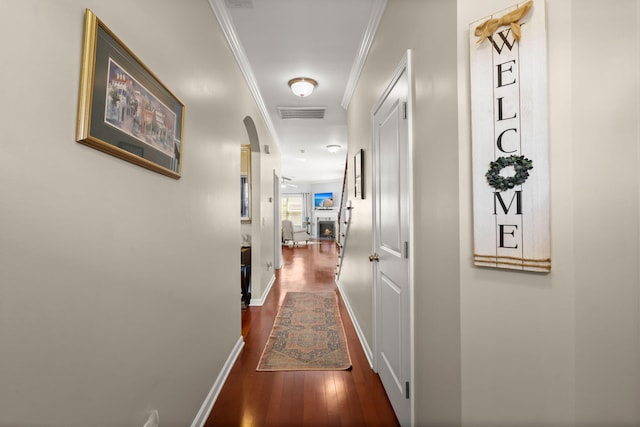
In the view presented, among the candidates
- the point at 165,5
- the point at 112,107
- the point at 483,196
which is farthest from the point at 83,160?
the point at 483,196

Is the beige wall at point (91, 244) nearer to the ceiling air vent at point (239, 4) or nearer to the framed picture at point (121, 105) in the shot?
the framed picture at point (121, 105)

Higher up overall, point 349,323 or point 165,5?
point 165,5

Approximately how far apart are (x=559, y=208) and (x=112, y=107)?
4.63 feet

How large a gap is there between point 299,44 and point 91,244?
2293 millimetres

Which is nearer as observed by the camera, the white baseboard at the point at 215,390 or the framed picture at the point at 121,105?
the framed picture at the point at 121,105

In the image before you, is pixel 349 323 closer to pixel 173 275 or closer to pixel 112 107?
pixel 173 275

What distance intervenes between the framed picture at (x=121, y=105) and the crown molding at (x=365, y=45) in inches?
61.3

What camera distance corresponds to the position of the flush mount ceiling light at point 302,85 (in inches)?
123

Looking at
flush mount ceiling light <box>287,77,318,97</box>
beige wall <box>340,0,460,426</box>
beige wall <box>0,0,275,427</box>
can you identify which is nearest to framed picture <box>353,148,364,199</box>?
flush mount ceiling light <box>287,77,318,97</box>

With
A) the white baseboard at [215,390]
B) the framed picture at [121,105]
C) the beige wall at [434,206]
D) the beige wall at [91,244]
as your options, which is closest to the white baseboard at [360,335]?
the beige wall at [434,206]

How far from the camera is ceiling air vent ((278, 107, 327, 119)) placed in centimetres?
402

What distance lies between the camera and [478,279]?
1.07 metres

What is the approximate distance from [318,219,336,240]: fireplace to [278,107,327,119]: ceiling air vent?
825cm

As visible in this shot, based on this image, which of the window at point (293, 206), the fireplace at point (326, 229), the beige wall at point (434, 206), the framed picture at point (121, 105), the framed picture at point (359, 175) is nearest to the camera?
→ the framed picture at point (121, 105)
